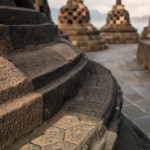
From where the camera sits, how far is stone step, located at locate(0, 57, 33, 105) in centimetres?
147

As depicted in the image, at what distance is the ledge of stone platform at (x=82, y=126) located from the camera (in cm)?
144

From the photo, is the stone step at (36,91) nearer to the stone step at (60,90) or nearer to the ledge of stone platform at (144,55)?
the stone step at (60,90)

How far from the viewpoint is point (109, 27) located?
14.5 meters

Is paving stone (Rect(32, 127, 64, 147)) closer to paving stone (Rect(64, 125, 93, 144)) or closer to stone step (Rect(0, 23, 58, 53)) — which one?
paving stone (Rect(64, 125, 93, 144))

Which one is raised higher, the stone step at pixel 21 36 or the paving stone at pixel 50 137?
the stone step at pixel 21 36

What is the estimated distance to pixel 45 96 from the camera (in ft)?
5.52

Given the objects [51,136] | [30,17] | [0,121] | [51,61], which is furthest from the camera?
[30,17]

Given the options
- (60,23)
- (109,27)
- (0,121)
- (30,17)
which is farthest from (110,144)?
(109,27)

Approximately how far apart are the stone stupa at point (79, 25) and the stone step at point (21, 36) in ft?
26.5

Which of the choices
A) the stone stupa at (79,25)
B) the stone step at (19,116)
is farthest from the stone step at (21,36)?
the stone stupa at (79,25)

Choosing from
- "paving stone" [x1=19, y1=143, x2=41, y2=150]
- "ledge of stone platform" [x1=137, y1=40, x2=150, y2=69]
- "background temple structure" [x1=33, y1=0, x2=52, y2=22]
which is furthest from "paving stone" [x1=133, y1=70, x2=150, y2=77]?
"paving stone" [x1=19, y1=143, x2=41, y2=150]

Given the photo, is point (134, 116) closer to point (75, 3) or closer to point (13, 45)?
point (13, 45)

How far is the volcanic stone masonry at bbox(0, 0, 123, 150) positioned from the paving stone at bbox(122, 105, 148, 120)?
1.14 meters

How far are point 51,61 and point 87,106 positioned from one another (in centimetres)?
48
